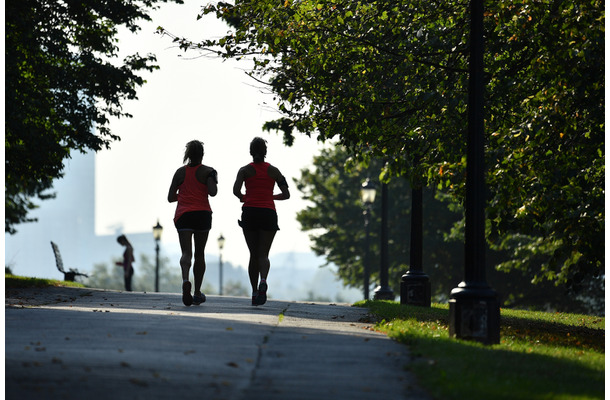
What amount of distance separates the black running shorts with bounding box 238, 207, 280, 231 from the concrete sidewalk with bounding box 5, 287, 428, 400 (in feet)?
6.05

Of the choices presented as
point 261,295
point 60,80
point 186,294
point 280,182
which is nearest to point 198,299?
point 186,294

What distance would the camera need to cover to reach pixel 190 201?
1154cm

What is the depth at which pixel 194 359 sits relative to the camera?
6746mm

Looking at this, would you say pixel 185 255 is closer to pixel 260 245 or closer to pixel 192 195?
pixel 192 195

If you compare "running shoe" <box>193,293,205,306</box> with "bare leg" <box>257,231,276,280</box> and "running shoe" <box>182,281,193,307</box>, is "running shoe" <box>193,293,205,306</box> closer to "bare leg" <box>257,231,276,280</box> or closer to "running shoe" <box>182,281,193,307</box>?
"running shoe" <box>182,281,193,307</box>

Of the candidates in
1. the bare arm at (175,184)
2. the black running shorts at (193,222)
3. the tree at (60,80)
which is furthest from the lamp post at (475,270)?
the tree at (60,80)

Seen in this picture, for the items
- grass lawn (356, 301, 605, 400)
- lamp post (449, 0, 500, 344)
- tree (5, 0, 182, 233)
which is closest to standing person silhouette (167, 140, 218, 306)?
grass lawn (356, 301, 605, 400)

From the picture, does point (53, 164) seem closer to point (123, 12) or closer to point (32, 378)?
point (123, 12)

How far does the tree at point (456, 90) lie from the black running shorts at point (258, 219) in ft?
9.56

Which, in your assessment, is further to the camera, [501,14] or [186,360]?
[501,14]

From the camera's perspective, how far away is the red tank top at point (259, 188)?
1168 centimetres

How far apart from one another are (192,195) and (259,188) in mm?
863

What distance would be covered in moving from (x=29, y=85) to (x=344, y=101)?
292 inches

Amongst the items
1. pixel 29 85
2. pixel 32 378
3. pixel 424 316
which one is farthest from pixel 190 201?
pixel 29 85
